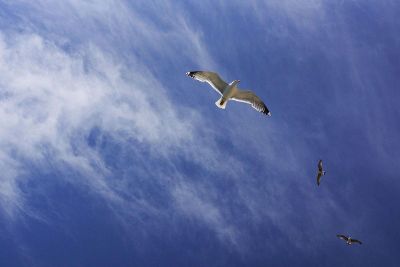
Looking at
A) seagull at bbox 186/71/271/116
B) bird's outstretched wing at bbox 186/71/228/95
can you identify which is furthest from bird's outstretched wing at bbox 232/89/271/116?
bird's outstretched wing at bbox 186/71/228/95

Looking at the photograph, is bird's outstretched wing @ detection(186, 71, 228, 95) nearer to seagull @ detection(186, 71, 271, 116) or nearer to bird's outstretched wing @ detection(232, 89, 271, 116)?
seagull @ detection(186, 71, 271, 116)

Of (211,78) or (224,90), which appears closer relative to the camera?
(224,90)

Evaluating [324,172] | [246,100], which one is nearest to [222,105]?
[246,100]

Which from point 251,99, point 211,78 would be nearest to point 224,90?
point 211,78

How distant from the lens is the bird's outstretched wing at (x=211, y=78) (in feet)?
121

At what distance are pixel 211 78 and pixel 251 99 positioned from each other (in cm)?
268

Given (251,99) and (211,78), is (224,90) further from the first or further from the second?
(251,99)

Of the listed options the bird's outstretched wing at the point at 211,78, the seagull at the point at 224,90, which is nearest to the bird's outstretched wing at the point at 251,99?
the seagull at the point at 224,90

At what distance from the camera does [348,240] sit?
40688mm

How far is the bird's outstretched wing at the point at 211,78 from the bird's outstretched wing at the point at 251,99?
2.87 feet

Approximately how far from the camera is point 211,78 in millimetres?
37094

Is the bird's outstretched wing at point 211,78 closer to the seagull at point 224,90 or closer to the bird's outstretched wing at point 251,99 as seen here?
the seagull at point 224,90

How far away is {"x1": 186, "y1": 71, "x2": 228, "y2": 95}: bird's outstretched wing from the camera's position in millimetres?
36875

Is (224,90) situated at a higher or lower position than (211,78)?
lower
